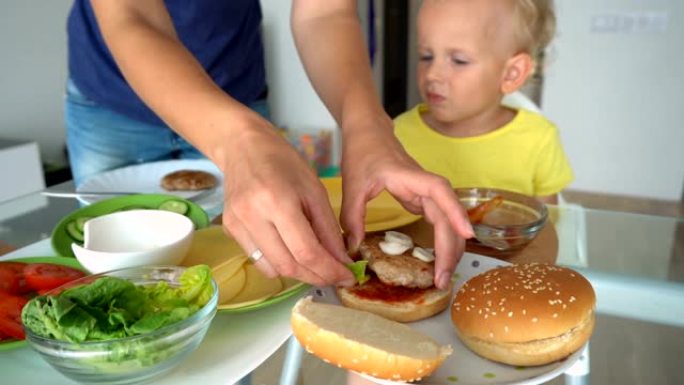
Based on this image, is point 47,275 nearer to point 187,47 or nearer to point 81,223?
point 81,223

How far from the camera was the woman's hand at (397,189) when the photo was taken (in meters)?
0.72

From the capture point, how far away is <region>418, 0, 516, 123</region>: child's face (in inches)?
56.1

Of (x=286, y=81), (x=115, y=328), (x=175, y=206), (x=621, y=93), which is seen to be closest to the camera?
(x=115, y=328)

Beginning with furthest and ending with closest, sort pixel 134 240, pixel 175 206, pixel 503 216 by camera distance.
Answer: pixel 503 216 → pixel 175 206 → pixel 134 240

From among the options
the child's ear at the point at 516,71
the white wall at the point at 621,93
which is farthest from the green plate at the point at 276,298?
the white wall at the point at 621,93

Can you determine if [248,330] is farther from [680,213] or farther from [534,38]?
[680,213]

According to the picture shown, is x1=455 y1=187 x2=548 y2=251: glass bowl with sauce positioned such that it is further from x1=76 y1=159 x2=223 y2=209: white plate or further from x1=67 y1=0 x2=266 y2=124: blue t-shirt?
x1=67 y1=0 x2=266 y2=124: blue t-shirt

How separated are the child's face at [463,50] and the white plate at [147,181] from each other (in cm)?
63

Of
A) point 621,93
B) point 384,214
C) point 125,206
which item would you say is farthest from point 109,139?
point 621,93

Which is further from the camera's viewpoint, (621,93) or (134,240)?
(621,93)

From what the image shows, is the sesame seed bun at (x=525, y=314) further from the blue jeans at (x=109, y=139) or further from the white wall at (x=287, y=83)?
the white wall at (x=287, y=83)

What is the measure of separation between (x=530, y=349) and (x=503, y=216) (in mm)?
437

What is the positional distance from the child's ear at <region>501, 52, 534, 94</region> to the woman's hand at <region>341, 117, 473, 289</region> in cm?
82

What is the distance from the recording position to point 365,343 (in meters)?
0.58
